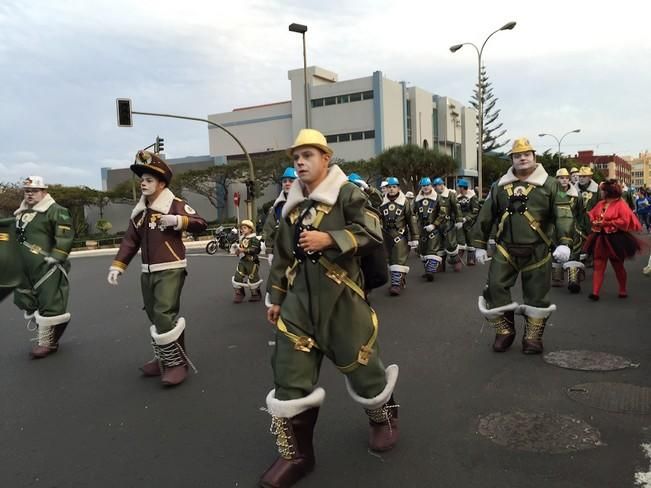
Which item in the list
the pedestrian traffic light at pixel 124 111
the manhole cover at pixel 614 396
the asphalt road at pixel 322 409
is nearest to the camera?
the asphalt road at pixel 322 409

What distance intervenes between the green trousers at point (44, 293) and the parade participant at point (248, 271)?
376 cm

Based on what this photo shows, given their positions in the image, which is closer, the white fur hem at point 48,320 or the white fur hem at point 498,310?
the white fur hem at point 498,310

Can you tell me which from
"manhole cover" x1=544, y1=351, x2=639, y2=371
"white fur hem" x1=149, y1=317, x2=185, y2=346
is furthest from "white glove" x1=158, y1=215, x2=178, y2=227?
"manhole cover" x1=544, y1=351, x2=639, y2=371

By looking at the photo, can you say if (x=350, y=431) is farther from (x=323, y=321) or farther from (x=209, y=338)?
(x=209, y=338)

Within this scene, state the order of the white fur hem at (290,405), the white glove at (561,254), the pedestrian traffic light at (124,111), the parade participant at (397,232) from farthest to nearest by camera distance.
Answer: the pedestrian traffic light at (124,111)
the parade participant at (397,232)
the white glove at (561,254)
the white fur hem at (290,405)

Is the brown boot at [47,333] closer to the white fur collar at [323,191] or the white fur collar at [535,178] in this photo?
the white fur collar at [323,191]

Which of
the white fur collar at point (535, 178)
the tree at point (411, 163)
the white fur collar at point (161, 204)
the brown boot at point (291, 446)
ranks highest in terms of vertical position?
the tree at point (411, 163)

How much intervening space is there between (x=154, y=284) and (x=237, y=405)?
4.76 feet

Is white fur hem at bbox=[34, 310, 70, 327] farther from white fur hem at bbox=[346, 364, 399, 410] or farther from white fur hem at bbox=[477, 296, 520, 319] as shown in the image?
white fur hem at bbox=[477, 296, 520, 319]

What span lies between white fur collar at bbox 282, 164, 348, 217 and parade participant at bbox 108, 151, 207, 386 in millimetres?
2119

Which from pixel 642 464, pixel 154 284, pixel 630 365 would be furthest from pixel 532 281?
pixel 154 284

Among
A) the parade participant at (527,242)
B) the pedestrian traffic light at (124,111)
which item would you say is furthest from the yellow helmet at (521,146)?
the pedestrian traffic light at (124,111)

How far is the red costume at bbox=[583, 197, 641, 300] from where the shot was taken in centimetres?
825

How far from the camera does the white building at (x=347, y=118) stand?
150 ft
